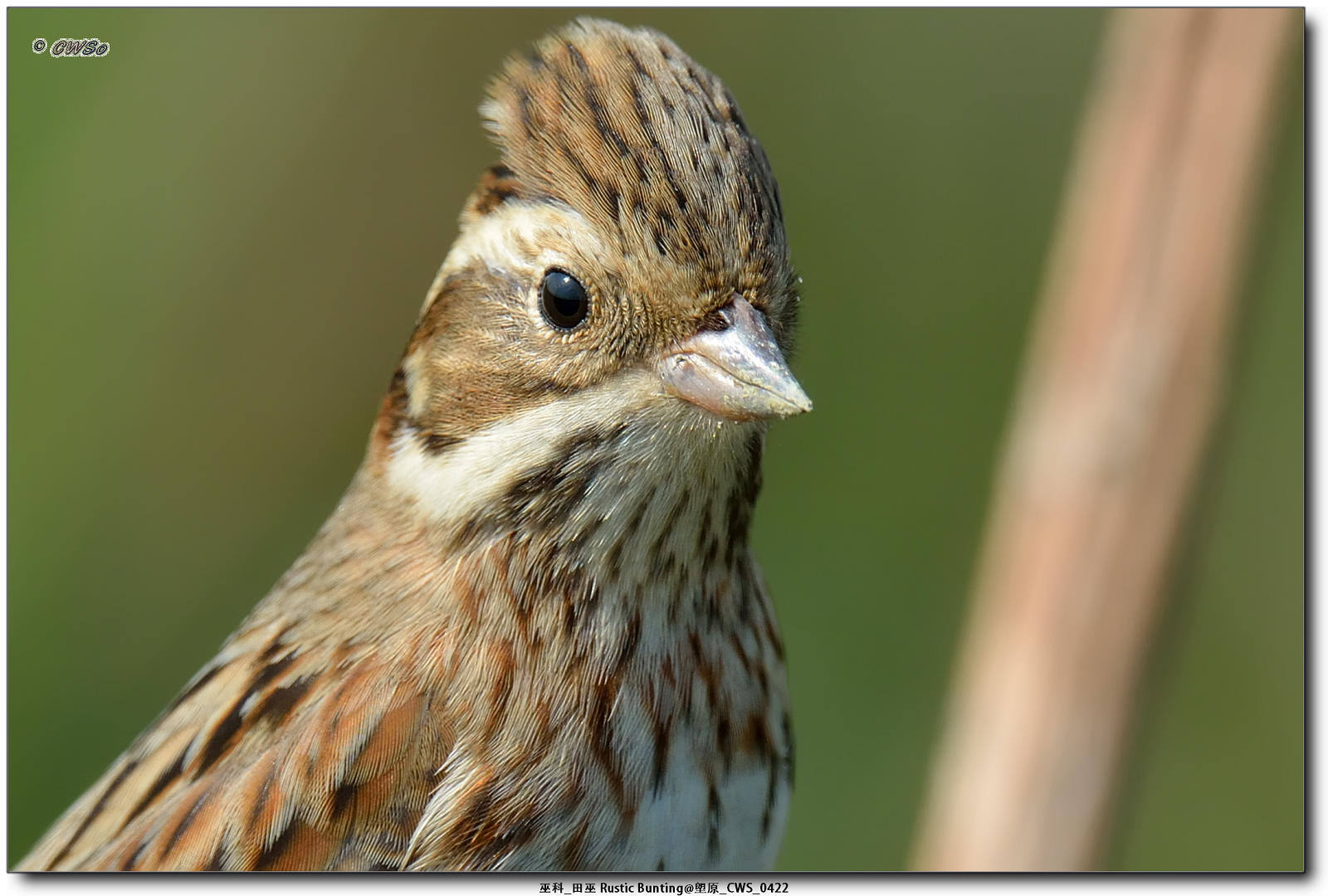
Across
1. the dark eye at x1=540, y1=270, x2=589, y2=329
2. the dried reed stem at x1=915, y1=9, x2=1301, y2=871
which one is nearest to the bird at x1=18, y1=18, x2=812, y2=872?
Result: the dark eye at x1=540, y1=270, x2=589, y2=329

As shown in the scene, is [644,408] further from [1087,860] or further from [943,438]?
[943,438]

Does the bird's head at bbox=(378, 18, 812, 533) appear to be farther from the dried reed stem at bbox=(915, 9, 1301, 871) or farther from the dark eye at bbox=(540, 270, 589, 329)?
the dried reed stem at bbox=(915, 9, 1301, 871)

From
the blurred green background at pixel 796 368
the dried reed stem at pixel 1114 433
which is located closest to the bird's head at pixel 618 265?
the blurred green background at pixel 796 368

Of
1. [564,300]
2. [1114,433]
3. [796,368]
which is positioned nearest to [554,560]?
[564,300]

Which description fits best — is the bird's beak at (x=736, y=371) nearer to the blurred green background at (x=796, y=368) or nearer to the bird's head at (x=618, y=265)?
the bird's head at (x=618, y=265)

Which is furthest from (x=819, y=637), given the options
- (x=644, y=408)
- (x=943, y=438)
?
(x=644, y=408)

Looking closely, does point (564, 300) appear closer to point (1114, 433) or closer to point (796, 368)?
point (796, 368)
